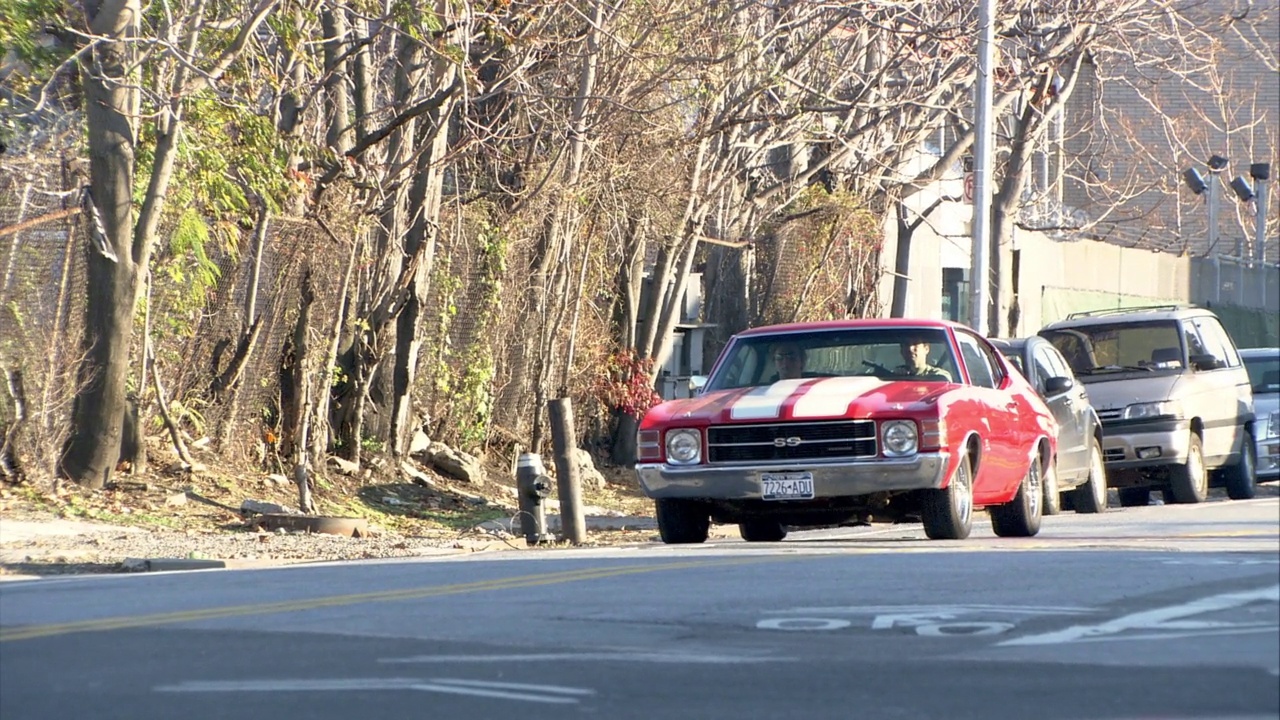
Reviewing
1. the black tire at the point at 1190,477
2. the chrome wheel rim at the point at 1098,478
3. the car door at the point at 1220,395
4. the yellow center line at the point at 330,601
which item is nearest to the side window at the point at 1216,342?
the car door at the point at 1220,395

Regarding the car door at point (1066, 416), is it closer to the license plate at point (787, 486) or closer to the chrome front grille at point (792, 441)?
Answer: the chrome front grille at point (792, 441)

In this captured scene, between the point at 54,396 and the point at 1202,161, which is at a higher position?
the point at 1202,161

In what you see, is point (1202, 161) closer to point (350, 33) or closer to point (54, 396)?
point (350, 33)

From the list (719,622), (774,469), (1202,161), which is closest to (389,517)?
(774,469)

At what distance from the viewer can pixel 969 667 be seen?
6.36 meters

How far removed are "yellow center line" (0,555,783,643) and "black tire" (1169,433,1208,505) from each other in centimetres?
660

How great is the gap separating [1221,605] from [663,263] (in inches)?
604

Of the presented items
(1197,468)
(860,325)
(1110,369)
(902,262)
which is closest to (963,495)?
(860,325)

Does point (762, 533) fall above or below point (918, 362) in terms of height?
below

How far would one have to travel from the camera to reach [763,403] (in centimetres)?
1216

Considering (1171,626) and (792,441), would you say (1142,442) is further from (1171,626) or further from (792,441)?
(1171,626)

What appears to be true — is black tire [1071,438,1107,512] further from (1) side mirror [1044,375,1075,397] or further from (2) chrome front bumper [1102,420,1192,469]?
(1) side mirror [1044,375,1075,397]

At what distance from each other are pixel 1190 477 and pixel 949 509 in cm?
517

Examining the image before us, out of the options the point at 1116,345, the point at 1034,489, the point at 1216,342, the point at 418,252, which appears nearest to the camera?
the point at 1034,489
